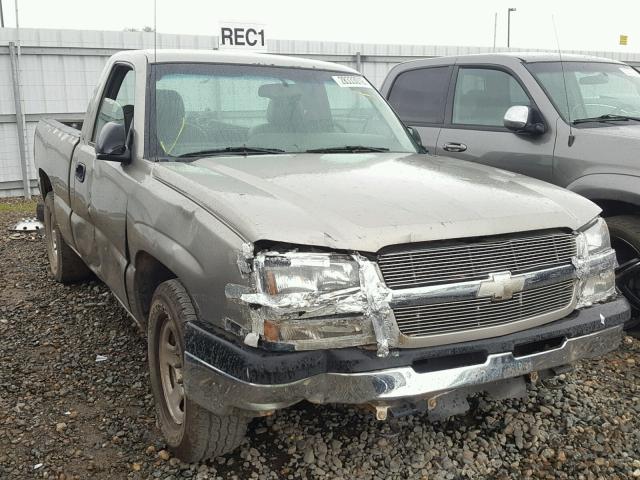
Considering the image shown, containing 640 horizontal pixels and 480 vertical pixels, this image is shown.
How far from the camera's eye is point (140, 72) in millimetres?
3801

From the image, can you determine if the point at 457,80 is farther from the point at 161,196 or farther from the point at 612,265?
the point at 161,196

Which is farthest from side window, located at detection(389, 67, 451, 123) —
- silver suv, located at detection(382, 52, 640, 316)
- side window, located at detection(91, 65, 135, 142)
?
side window, located at detection(91, 65, 135, 142)

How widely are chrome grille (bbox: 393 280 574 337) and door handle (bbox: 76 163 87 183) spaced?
2.67m

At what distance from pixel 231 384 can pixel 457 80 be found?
4.10m

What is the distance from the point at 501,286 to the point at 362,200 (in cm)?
65

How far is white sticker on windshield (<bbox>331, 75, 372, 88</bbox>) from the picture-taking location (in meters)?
4.29

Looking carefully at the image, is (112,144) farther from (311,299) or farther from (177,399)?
(311,299)

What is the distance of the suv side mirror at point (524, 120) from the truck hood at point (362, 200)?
1371 millimetres

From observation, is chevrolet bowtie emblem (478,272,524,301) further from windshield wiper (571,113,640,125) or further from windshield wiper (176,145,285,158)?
windshield wiper (571,113,640,125)

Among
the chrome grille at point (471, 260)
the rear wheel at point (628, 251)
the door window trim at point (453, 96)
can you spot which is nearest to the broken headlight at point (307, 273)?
the chrome grille at point (471, 260)

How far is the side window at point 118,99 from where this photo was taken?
3910mm

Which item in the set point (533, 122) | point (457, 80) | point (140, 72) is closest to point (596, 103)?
point (533, 122)

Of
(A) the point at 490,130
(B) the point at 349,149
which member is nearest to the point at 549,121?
(A) the point at 490,130

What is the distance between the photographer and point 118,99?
4285 millimetres
